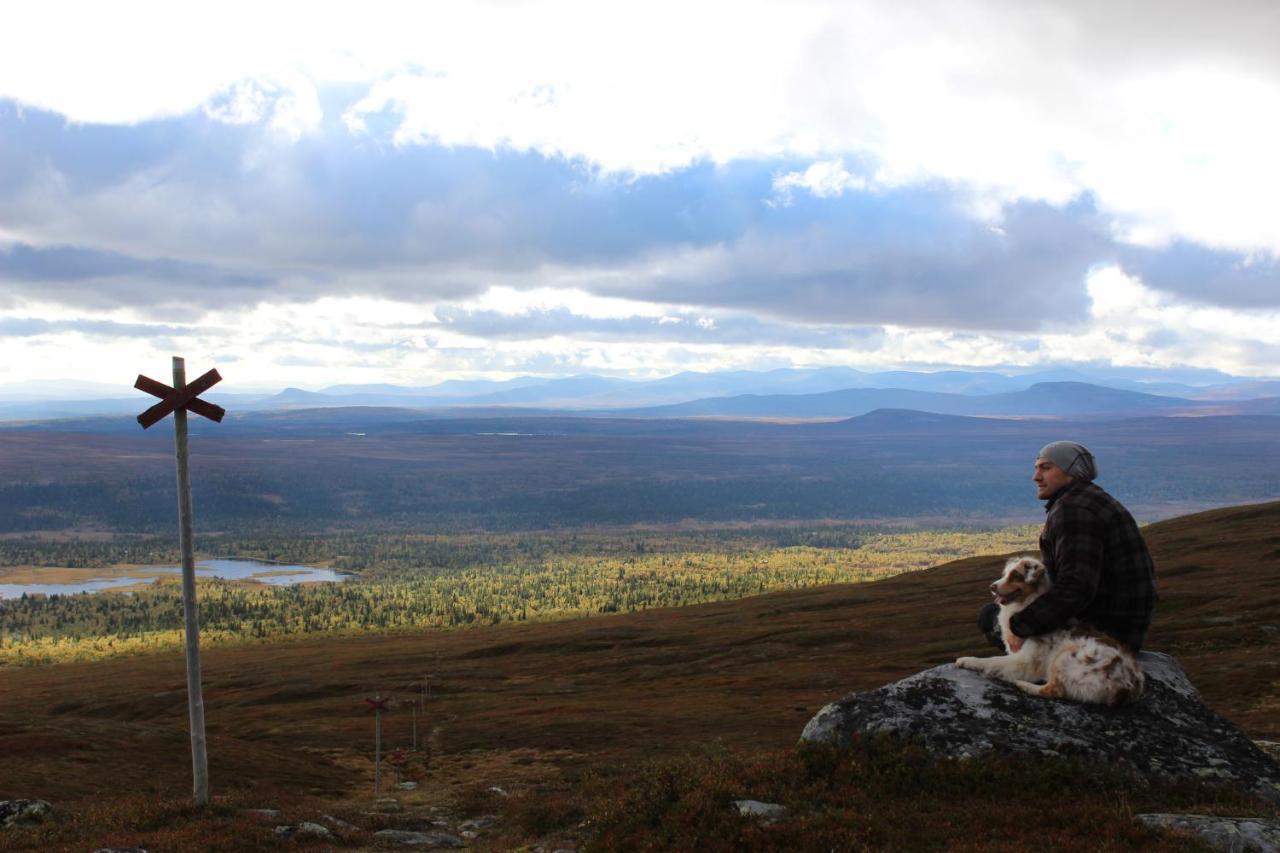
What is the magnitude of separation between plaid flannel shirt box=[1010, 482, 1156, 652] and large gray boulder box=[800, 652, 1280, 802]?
1.06 metres

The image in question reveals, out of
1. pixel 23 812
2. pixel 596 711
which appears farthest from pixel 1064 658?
pixel 596 711

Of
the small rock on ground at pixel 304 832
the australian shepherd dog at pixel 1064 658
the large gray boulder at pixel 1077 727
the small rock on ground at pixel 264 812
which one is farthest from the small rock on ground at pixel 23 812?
the australian shepherd dog at pixel 1064 658

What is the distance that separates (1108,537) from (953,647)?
51314mm

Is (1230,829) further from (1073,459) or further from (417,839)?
(417,839)

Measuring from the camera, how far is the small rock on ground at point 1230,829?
934 centimetres

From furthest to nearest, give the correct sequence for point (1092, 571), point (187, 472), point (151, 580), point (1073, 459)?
point (151, 580) < point (187, 472) < point (1073, 459) < point (1092, 571)

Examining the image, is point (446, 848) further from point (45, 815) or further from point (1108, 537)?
point (1108, 537)

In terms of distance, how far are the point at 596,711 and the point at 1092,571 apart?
44.3 meters

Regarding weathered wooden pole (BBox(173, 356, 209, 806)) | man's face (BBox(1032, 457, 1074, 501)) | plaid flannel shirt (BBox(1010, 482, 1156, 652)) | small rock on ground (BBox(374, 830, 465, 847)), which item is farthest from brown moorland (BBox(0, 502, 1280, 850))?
man's face (BBox(1032, 457, 1074, 501))

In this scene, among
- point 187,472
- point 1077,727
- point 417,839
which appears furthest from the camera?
point 417,839

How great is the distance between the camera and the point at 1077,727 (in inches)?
460

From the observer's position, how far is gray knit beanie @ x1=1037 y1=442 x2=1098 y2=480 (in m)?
11.4

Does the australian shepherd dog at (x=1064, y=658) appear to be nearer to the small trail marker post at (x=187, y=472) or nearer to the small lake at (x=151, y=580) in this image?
the small trail marker post at (x=187, y=472)

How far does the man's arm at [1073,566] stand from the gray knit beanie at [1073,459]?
1.87 ft
